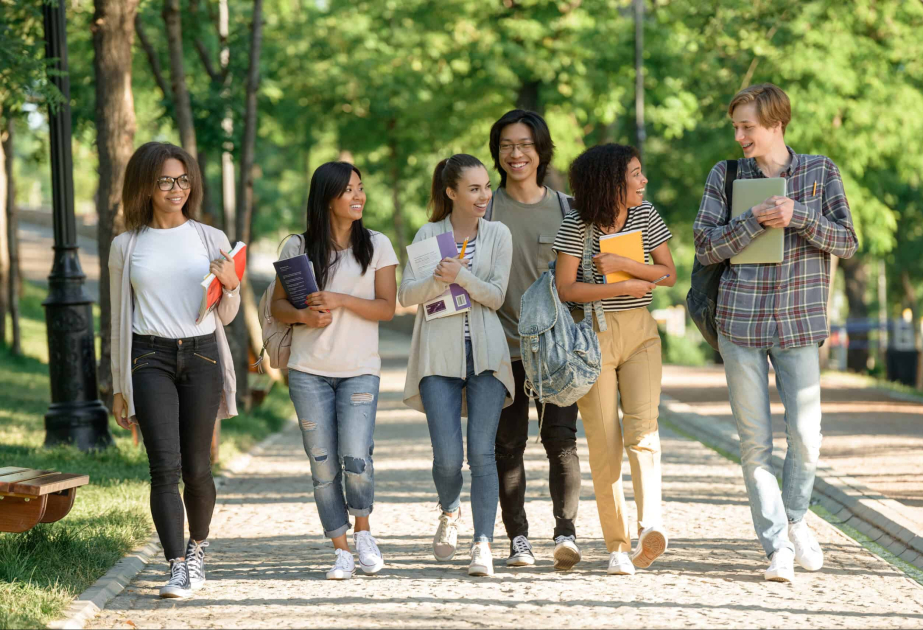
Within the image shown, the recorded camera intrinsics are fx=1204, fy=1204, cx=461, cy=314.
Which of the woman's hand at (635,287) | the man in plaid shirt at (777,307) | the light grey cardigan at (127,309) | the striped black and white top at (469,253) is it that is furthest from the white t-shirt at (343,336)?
the man in plaid shirt at (777,307)

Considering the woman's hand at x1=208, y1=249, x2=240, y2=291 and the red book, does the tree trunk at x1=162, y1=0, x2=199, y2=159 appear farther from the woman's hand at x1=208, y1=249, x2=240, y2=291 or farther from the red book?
the woman's hand at x1=208, y1=249, x2=240, y2=291

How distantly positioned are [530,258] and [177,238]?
173 cm

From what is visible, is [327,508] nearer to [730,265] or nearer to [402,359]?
[730,265]

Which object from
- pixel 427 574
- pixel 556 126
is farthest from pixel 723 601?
pixel 556 126

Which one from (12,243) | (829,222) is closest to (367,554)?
(829,222)

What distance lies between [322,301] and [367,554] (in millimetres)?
1274

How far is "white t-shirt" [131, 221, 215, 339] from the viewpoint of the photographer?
5.54m

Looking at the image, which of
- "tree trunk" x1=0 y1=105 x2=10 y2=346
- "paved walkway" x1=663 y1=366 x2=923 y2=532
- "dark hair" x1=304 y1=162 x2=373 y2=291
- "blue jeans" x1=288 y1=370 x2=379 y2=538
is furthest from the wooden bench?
"tree trunk" x1=0 y1=105 x2=10 y2=346

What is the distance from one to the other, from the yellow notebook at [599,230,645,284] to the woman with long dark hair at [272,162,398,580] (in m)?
1.04

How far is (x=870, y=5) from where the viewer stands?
63.2 feet

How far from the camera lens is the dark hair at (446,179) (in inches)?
231

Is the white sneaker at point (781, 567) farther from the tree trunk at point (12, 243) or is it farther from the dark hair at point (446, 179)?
the tree trunk at point (12, 243)

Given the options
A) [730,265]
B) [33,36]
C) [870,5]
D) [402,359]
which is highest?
[870,5]

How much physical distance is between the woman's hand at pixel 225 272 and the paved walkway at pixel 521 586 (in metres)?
1.43
